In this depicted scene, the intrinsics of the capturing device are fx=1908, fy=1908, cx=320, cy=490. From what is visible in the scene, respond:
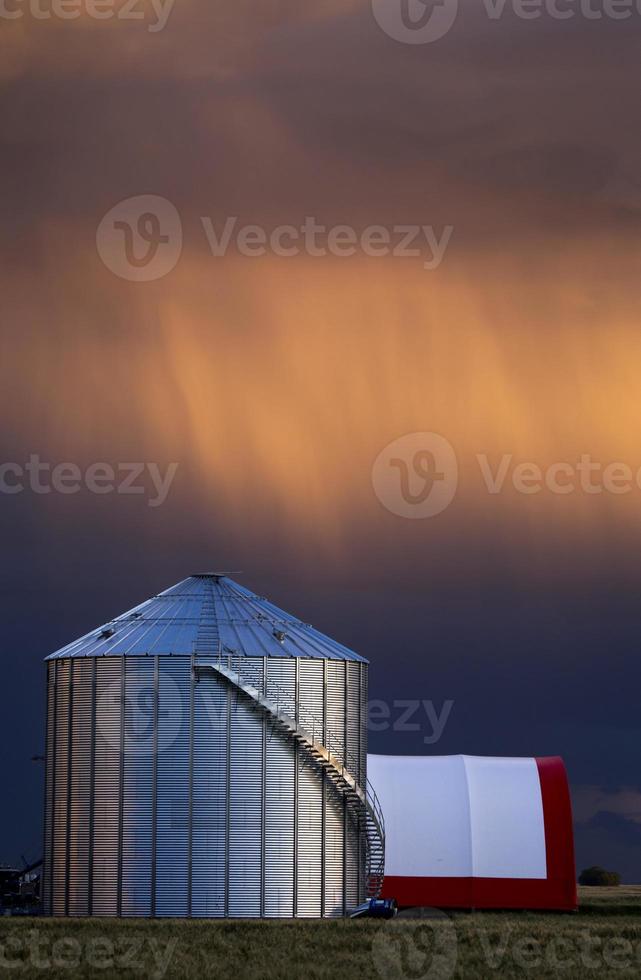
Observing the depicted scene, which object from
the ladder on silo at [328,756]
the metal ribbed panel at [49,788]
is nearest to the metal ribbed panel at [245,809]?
the ladder on silo at [328,756]

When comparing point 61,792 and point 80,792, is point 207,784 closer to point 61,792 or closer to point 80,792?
point 80,792

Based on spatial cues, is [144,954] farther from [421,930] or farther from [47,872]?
[47,872]

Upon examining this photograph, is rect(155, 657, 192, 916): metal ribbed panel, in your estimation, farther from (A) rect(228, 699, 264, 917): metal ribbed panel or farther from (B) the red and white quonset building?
(B) the red and white quonset building

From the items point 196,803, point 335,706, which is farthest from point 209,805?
point 335,706

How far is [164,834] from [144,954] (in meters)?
12.9

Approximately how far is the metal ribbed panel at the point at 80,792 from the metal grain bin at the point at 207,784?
0.19ft

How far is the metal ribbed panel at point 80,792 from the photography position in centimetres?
7712

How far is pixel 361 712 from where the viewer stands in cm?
8050

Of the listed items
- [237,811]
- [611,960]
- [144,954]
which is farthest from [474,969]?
[237,811]

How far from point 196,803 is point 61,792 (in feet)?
21.3

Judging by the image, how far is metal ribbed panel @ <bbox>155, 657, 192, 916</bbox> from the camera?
247ft

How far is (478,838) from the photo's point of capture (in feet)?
300

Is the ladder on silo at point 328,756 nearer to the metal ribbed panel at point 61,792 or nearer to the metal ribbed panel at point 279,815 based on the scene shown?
the metal ribbed panel at point 279,815

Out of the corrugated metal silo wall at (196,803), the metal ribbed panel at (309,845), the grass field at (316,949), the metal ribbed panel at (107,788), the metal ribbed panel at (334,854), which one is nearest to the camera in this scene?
the grass field at (316,949)
